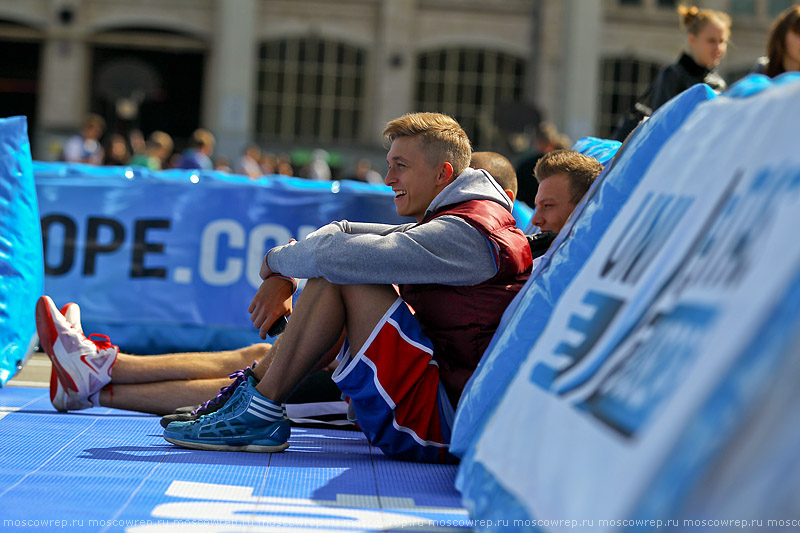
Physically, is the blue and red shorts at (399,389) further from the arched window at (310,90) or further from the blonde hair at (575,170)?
the arched window at (310,90)

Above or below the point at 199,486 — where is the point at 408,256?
above

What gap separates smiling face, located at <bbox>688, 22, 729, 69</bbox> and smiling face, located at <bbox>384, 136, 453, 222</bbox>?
93.6 inches

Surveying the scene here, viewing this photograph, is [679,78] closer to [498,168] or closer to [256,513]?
[498,168]

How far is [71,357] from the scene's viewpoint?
375 cm

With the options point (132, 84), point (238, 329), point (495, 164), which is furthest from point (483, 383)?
point (132, 84)

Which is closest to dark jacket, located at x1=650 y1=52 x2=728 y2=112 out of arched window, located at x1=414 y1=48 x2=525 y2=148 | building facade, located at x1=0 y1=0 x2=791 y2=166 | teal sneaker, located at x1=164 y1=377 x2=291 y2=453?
teal sneaker, located at x1=164 y1=377 x2=291 y2=453

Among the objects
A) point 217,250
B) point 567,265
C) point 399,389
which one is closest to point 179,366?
point 399,389

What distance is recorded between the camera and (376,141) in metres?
23.8

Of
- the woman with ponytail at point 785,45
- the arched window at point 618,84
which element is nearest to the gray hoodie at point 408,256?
the woman with ponytail at point 785,45

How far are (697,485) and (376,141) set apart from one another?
22828 mm

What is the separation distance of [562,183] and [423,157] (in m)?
0.58

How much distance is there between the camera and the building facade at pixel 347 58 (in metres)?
23.2

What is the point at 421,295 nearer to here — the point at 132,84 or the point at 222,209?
the point at 222,209

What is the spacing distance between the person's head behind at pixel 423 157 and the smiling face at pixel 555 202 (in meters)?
0.40
